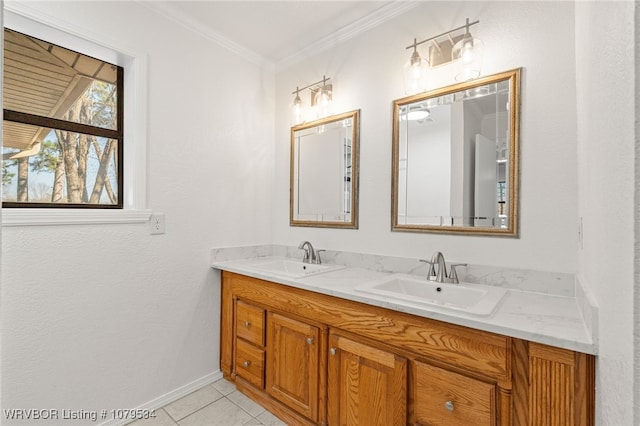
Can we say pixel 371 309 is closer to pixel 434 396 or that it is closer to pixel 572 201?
pixel 434 396

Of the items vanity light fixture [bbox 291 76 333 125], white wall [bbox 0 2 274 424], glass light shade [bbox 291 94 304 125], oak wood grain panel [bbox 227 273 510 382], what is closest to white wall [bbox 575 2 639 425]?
oak wood grain panel [bbox 227 273 510 382]

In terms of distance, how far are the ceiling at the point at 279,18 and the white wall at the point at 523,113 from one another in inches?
3.6

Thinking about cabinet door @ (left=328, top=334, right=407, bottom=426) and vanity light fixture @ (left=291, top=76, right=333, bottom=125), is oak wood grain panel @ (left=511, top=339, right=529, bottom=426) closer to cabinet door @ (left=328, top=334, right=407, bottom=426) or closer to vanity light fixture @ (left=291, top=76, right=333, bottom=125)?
cabinet door @ (left=328, top=334, right=407, bottom=426)

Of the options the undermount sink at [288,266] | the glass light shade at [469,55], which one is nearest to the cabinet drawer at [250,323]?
the undermount sink at [288,266]

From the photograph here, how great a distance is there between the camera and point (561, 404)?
1077 millimetres

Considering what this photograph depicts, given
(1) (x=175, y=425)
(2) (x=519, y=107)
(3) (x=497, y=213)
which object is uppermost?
(2) (x=519, y=107)

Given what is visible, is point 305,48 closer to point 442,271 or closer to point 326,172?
point 326,172

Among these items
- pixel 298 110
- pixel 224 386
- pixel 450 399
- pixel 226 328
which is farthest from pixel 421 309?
pixel 298 110

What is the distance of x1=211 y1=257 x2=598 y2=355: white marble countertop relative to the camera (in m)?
1.08

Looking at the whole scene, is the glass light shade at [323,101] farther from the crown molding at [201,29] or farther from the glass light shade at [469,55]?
the glass light shade at [469,55]

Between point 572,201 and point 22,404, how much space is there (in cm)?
273

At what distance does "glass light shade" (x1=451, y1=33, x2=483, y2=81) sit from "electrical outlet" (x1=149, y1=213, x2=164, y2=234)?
6.41ft

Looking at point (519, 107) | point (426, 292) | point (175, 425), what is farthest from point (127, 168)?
point (519, 107)

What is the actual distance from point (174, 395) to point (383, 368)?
4.76 feet
